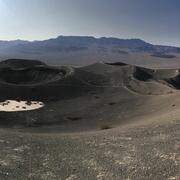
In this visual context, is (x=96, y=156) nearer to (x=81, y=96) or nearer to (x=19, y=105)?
(x=19, y=105)

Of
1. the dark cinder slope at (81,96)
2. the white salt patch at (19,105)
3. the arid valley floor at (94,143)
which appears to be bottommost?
the white salt patch at (19,105)

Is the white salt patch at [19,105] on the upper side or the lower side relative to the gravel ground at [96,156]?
lower

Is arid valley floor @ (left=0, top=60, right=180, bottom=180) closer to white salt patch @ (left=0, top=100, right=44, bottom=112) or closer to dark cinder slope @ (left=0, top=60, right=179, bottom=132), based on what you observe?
dark cinder slope @ (left=0, top=60, right=179, bottom=132)

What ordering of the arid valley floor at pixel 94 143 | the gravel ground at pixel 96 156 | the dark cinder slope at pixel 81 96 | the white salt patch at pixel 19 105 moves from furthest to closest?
the white salt patch at pixel 19 105 → the dark cinder slope at pixel 81 96 → the arid valley floor at pixel 94 143 → the gravel ground at pixel 96 156

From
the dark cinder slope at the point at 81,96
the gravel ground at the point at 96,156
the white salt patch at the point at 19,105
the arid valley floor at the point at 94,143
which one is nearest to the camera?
the gravel ground at the point at 96,156

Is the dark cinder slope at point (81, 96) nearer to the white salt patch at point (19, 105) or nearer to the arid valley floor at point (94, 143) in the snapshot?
the arid valley floor at point (94, 143)

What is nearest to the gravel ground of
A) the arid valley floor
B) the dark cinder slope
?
the arid valley floor

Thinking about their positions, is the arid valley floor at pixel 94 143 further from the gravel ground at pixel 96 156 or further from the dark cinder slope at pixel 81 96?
the dark cinder slope at pixel 81 96

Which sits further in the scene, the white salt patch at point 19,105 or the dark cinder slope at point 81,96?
the white salt patch at point 19,105

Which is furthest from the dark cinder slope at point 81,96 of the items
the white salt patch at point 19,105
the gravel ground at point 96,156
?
the gravel ground at point 96,156
